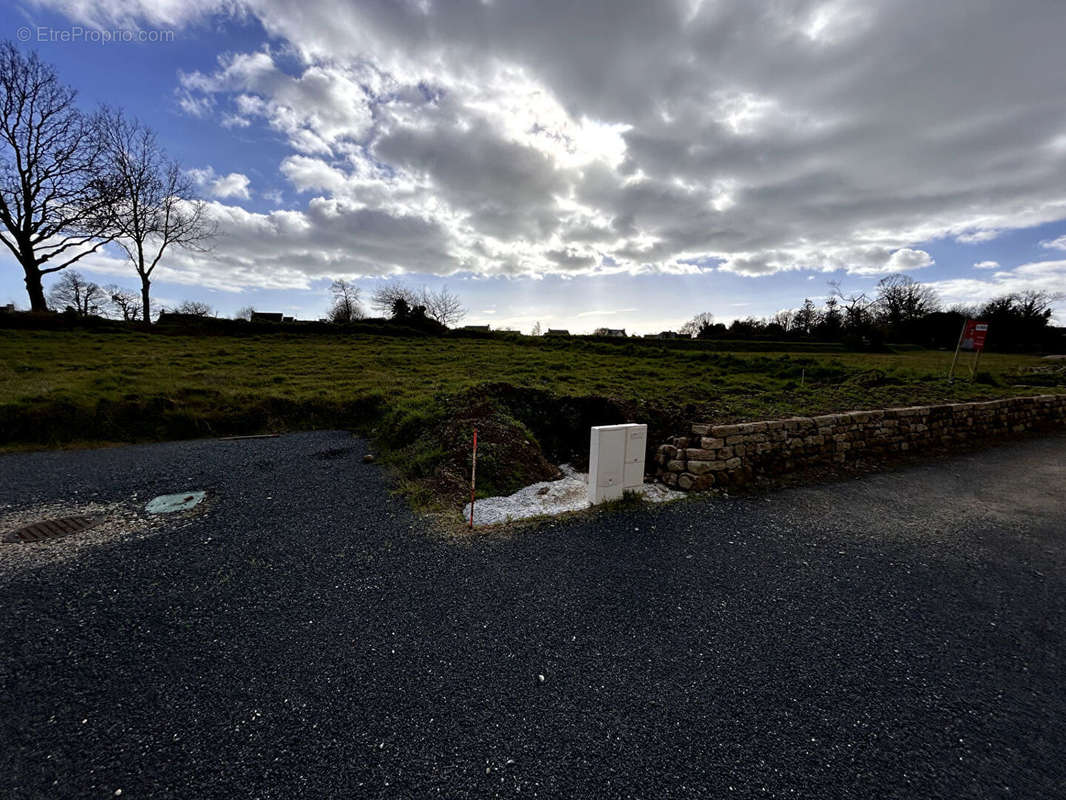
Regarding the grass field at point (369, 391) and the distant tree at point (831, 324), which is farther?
the distant tree at point (831, 324)

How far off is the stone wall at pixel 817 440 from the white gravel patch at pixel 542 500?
1.93ft

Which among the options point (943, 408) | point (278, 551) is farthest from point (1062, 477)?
point (278, 551)

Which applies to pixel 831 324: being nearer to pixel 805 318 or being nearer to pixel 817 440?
pixel 805 318

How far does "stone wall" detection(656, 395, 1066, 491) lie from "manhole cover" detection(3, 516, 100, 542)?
8.27m

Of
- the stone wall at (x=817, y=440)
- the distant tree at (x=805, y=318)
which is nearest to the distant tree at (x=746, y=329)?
the distant tree at (x=805, y=318)

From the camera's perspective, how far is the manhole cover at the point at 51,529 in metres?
4.82

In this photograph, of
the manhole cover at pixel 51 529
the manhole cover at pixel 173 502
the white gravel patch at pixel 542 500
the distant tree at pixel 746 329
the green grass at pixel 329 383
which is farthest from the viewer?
the distant tree at pixel 746 329

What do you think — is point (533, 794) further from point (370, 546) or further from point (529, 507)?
point (529, 507)

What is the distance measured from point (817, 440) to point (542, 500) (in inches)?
221

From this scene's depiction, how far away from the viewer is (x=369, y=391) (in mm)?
12586

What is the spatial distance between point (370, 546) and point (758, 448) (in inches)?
253

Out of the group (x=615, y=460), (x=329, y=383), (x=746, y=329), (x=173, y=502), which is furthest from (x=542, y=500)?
(x=746, y=329)

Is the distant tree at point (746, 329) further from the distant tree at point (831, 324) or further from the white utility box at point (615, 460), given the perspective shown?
the white utility box at point (615, 460)

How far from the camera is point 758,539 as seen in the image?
5.05m
